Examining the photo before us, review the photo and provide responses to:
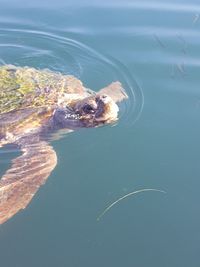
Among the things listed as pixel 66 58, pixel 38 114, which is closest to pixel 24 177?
pixel 38 114

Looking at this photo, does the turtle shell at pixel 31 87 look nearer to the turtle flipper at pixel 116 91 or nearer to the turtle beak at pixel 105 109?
the turtle flipper at pixel 116 91

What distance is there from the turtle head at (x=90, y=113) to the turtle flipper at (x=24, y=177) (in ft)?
1.23

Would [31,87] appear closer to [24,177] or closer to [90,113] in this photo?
[90,113]

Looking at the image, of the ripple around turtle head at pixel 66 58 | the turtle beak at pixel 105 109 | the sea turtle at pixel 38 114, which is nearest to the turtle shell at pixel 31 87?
the sea turtle at pixel 38 114

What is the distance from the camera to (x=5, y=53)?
5.96 m

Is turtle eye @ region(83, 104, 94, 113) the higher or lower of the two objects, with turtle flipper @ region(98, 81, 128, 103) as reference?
lower

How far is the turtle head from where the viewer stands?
443 centimetres

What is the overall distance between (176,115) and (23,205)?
6.05 feet

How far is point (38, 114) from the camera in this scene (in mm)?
4812

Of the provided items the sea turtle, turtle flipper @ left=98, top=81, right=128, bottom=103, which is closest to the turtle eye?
the sea turtle

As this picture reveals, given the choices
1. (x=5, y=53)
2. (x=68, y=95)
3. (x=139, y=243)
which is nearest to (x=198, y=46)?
(x=68, y=95)

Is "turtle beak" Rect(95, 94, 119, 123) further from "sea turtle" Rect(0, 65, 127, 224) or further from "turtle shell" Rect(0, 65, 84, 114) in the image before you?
"turtle shell" Rect(0, 65, 84, 114)

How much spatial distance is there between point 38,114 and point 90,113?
61cm

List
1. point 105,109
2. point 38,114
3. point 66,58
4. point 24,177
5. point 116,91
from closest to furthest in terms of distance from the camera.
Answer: point 24,177 → point 105,109 → point 38,114 → point 116,91 → point 66,58
